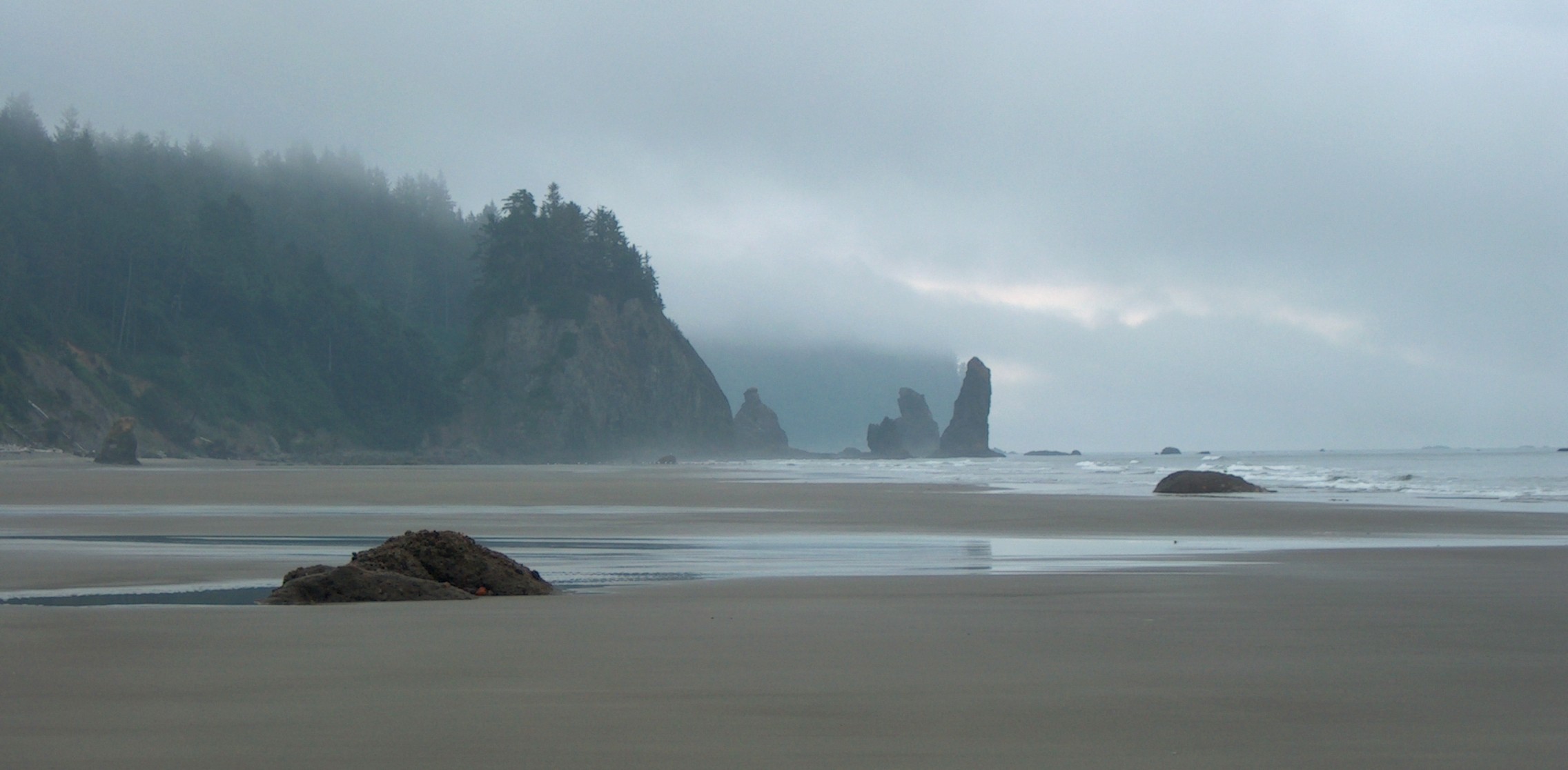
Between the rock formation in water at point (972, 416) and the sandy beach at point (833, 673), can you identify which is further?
the rock formation in water at point (972, 416)

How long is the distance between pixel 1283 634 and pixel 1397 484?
2976 centimetres

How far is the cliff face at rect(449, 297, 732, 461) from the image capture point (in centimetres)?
10575

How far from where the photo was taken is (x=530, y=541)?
46.9 ft

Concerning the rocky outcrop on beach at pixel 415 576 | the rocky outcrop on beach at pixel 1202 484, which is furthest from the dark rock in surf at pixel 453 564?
the rocky outcrop on beach at pixel 1202 484

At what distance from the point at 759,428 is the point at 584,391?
37.7 metres

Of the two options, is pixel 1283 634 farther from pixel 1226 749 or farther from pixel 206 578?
pixel 206 578

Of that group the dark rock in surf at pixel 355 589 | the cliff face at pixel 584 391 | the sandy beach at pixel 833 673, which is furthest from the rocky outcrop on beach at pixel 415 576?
the cliff face at pixel 584 391

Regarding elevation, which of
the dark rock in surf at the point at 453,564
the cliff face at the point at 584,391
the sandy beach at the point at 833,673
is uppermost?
the cliff face at the point at 584,391

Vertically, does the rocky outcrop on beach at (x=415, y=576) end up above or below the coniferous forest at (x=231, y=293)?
below

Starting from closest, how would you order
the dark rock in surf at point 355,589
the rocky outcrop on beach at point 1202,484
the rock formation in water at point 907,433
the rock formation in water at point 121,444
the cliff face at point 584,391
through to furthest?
the dark rock in surf at point 355,589 → the rocky outcrop on beach at point 1202,484 → the rock formation in water at point 121,444 → the cliff face at point 584,391 → the rock formation in water at point 907,433

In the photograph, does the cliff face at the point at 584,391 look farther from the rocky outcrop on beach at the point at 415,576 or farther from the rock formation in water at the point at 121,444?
the rocky outcrop on beach at the point at 415,576

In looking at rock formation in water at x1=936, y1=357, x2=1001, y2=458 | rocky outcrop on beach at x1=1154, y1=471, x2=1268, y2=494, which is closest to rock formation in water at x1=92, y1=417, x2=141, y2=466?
rocky outcrop on beach at x1=1154, y1=471, x2=1268, y2=494

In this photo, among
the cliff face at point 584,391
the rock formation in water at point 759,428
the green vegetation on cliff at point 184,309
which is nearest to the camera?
the green vegetation on cliff at point 184,309

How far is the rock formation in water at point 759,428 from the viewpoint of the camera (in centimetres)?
14000
